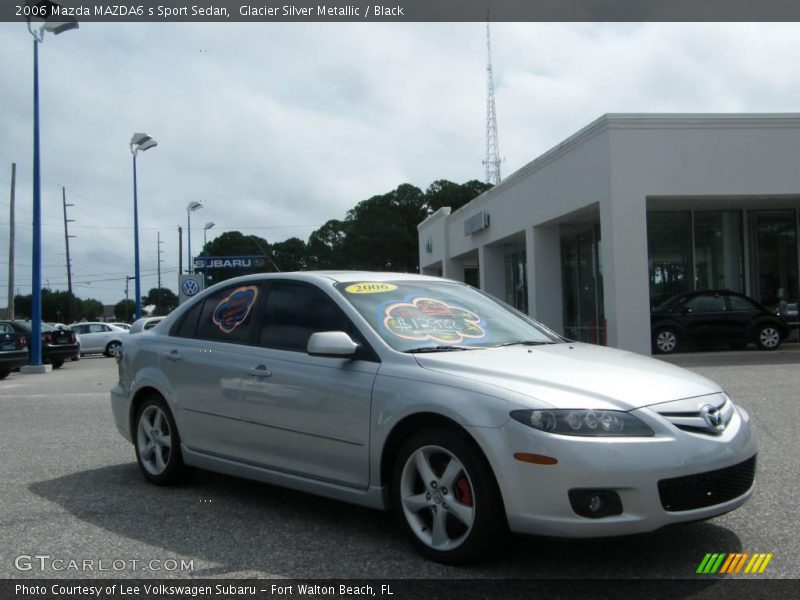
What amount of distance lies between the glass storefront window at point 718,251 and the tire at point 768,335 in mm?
3226

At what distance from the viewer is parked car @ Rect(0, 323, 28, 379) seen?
18.1 m

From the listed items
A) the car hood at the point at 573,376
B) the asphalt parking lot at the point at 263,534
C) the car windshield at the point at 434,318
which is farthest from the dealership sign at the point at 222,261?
the car hood at the point at 573,376

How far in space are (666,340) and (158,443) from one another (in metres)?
14.5

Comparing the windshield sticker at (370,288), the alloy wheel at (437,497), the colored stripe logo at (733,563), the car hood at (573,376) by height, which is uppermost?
the windshield sticker at (370,288)

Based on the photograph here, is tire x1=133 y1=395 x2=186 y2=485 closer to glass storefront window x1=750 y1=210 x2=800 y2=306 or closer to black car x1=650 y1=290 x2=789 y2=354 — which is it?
black car x1=650 y1=290 x2=789 y2=354

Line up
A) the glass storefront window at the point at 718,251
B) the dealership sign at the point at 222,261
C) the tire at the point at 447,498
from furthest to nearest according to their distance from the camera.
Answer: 1. the dealership sign at the point at 222,261
2. the glass storefront window at the point at 718,251
3. the tire at the point at 447,498

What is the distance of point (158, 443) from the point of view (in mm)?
5961

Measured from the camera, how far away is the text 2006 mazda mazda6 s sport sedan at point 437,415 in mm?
3592

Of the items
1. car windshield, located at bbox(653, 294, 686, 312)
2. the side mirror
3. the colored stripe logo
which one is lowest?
the colored stripe logo

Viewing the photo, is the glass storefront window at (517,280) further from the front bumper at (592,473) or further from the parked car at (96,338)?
the front bumper at (592,473)

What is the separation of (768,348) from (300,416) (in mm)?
16063

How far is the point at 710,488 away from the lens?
148 inches

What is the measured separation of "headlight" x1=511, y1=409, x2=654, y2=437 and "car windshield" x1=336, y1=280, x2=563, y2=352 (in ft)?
3.18

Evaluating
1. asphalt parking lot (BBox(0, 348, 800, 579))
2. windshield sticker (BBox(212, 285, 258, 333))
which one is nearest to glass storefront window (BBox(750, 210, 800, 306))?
asphalt parking lot (BBox(0, 348, 800, 579))
